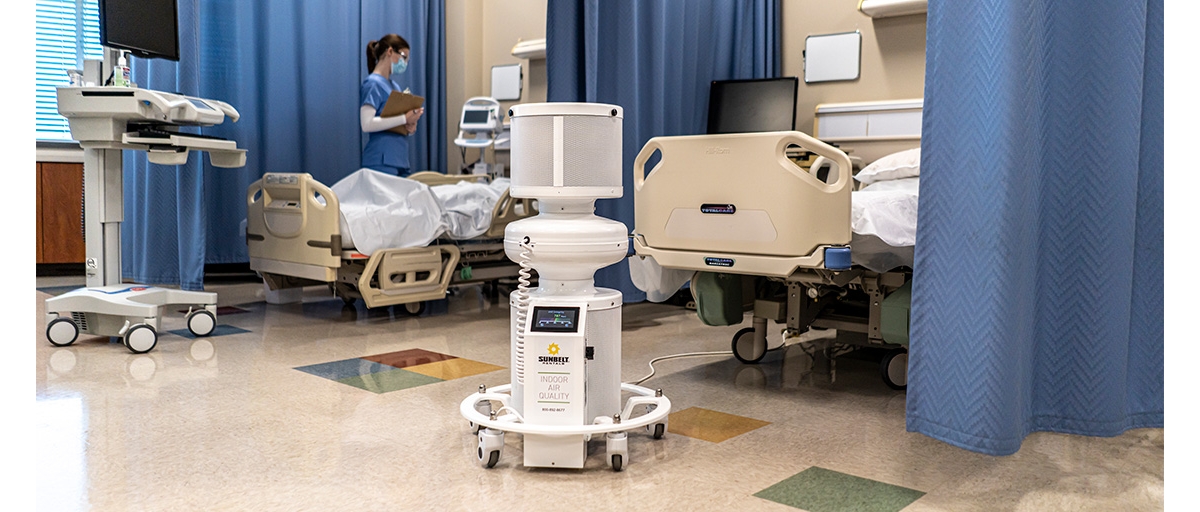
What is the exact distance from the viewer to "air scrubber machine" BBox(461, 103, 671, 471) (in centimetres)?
195

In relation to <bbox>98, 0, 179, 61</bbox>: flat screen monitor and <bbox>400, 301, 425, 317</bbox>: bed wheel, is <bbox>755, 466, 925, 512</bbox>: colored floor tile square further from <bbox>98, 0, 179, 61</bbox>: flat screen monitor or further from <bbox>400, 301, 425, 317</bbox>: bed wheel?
<bbox>98, 0, 179, 61</bbox>: flat screen monitor

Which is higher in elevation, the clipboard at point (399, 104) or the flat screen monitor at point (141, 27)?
the flat screen monitor at point (141, 27)

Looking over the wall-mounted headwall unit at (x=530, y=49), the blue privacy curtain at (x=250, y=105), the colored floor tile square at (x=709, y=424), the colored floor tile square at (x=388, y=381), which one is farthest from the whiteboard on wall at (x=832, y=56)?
the colored floor tile square at (x=388, y=381)

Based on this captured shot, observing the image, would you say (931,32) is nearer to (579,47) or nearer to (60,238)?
(579,47)

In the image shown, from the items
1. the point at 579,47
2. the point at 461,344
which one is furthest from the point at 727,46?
the point at 461,344

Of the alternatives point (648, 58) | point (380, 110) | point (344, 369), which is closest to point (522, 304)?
point (344, 369)

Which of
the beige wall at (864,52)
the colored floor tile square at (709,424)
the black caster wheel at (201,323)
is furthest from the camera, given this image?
the beige wall at (864,52)

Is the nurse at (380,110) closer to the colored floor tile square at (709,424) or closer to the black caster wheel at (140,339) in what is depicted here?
the black caster wheel at (140,339)

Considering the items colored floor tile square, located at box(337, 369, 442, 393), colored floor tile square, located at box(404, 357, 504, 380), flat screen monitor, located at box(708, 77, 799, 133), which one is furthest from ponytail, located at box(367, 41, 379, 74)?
colored floor tile square, located at box(337, 369, 442, 393)

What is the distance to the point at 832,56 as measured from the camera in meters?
4.79

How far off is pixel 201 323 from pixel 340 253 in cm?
64

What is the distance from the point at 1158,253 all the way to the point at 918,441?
702 millimetres

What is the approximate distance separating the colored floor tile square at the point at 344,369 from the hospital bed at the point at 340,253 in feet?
2.76

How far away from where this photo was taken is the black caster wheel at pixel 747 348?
3180mm
